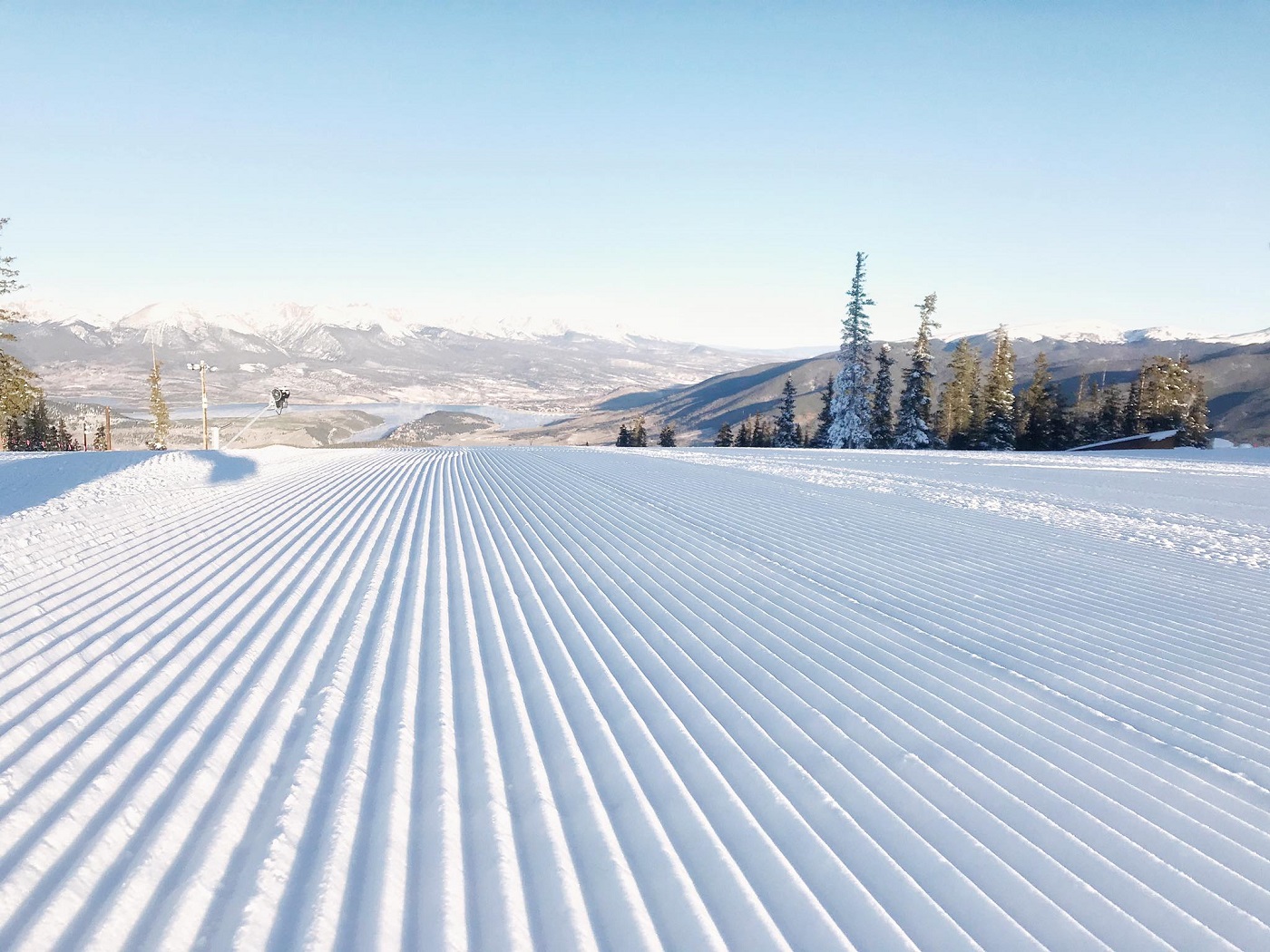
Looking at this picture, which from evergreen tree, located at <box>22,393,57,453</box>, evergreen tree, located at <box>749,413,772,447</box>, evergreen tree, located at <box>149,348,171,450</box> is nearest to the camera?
evergreen tree, located at <box>22,393,57,453</box>

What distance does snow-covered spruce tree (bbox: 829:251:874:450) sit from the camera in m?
38.5

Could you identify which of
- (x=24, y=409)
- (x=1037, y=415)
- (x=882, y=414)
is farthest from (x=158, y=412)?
(x=1037, y=415)

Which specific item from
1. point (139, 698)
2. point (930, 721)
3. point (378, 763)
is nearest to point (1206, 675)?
point (930, 721)

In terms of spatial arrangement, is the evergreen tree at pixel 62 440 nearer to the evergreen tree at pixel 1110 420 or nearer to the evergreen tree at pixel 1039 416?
the evergreen tree at pixel 1039 416

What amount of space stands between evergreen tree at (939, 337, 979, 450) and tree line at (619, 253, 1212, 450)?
2.7 inches

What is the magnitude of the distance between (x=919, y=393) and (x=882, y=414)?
3031mm

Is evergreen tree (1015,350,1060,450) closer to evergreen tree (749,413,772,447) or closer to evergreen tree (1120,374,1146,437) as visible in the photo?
evergreen tree (1120,374,1146,437)

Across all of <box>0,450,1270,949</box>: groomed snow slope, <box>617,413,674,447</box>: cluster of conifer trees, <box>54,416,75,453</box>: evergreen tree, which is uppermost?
<box>617,413,674,447</box>: cluster of conifer trees

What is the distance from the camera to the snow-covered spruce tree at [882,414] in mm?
41219

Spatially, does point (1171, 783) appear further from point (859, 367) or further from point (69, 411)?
point (69, 411)

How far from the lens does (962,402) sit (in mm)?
46344

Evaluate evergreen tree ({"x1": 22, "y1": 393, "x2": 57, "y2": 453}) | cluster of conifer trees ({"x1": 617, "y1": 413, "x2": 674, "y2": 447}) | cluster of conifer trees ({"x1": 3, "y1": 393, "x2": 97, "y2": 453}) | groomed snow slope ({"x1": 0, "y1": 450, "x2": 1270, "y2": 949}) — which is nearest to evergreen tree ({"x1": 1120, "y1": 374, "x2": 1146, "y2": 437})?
cluster of conifer trees ({"x1": 617, "y1": 413, "x2": 674, "y2": 447})

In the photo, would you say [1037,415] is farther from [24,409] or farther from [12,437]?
[12,437]

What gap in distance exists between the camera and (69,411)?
16925 cm
